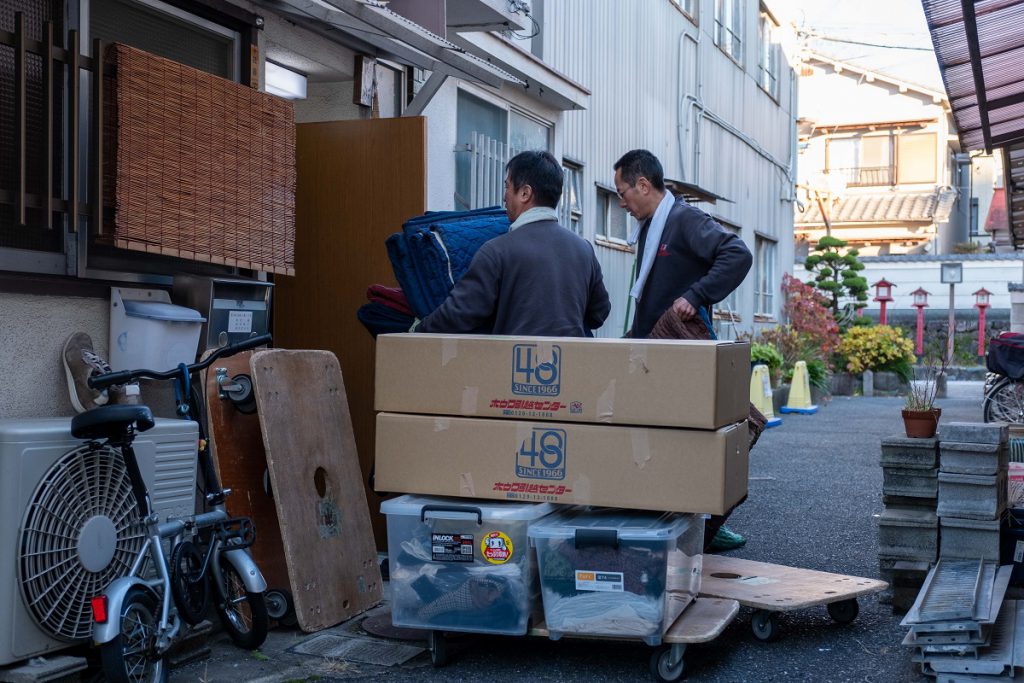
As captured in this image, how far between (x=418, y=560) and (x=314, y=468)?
80 centimetres

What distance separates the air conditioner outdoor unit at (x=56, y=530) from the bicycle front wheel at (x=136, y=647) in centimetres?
26

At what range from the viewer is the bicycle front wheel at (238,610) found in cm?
398

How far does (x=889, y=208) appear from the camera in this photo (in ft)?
123

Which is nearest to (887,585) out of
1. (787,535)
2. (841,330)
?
(787,535)

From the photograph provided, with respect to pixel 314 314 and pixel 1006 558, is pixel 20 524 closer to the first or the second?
pixel 314 314

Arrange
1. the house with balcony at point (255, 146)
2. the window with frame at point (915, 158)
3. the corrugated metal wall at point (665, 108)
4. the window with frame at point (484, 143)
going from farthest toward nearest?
the window with frame at point (915, 158) → the corrugated metal wall at point (665, 108) → the window with frame at point (484, 143) → the house with balcony at point (255, 146)

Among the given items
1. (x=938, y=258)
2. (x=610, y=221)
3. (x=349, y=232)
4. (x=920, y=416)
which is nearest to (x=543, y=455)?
(x=920, y=416)

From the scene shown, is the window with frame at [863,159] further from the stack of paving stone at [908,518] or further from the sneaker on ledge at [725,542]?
the stack of paving stone at [908,518]

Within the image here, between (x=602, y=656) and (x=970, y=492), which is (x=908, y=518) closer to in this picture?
(x=970, y=492)

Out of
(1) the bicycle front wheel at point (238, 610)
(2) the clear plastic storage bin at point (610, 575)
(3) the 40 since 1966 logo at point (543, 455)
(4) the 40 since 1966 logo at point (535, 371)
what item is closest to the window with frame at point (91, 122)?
(1) the bicycle front wheel at point (238, 610)

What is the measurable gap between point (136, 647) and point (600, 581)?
1.52 meters

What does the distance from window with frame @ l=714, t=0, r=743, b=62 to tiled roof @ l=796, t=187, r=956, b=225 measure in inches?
812

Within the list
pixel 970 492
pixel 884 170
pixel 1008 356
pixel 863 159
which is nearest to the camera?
pixel 970 492

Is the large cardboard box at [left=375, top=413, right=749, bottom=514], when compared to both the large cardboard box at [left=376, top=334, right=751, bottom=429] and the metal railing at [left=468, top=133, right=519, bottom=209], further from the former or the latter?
the metal railing at [left=468, top=133, right=519, bottom=209]
